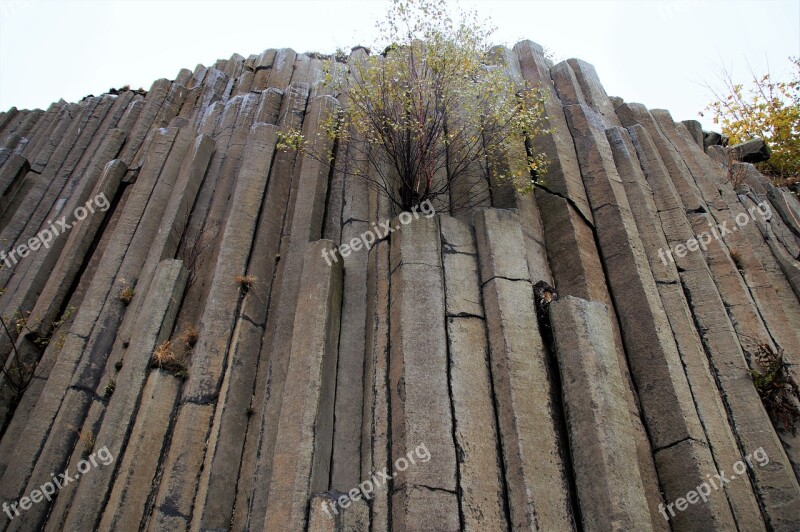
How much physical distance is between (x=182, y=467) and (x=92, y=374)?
2.26 m

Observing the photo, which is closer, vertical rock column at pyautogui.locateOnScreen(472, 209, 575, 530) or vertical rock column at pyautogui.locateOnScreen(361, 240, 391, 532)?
vertical rock column at pyautogui.locateOnScreen(472, 209, 575, 530)

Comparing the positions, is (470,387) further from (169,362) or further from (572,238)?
(169,362)

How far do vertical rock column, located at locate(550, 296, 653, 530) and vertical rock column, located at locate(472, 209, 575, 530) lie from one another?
204 millimetres

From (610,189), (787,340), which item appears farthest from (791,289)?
(610,189)

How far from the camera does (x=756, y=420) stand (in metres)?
6.27

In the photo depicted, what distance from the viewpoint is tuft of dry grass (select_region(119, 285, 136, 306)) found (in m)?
8.09

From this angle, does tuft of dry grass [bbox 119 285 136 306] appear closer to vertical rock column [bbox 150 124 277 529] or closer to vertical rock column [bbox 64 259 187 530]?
vertical rock column [bbox 64 259 187 530]

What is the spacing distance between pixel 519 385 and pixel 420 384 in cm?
104

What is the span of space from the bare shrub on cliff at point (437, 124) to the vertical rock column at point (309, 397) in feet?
5.82

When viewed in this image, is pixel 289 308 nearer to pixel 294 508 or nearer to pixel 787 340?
pixel 294 508

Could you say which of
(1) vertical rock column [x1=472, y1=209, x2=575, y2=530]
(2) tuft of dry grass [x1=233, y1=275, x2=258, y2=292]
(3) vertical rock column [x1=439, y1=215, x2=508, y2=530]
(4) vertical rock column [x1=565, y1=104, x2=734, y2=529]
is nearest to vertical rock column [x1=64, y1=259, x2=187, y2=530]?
(2) tuft of dry grass [x1=233, y1=275, x2=258, y2=292]

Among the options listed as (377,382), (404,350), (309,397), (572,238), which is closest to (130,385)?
(309,397)

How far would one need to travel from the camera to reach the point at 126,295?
8.09 metres

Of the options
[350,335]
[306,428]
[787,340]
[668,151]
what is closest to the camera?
[306,428]
